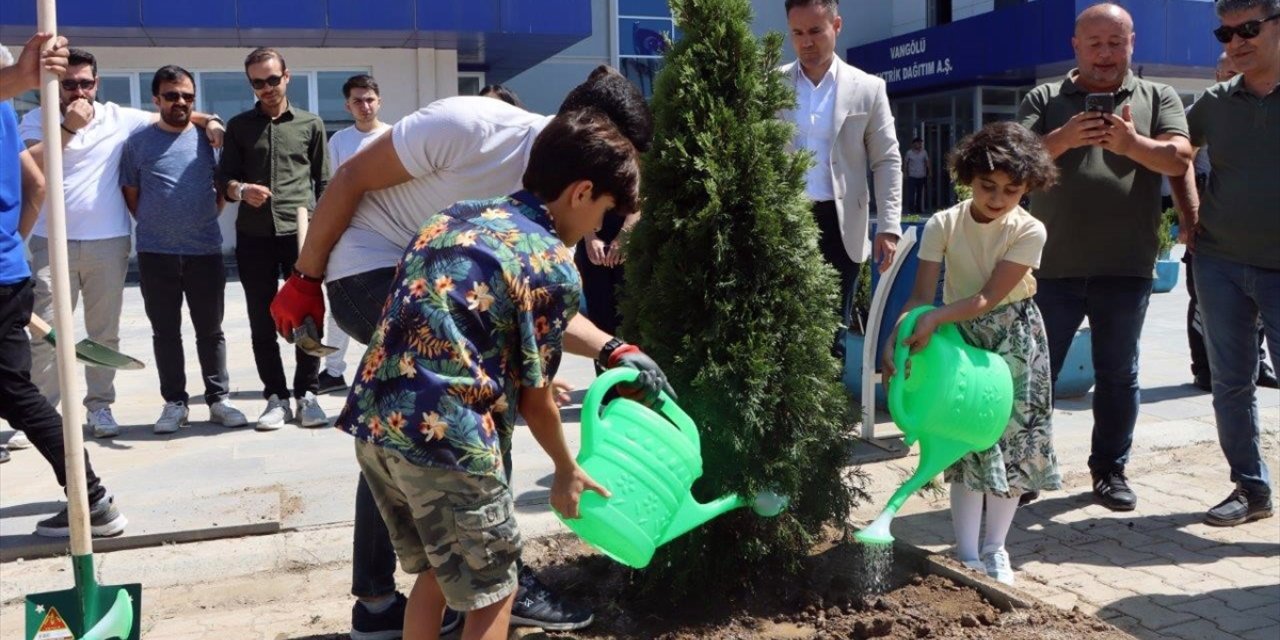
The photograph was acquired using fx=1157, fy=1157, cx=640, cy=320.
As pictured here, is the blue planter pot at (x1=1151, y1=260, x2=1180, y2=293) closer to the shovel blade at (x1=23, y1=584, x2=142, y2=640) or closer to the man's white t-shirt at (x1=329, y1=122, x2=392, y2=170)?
the man's white t-shirt at (x1=329, y1=122, x2=392, y2=170)

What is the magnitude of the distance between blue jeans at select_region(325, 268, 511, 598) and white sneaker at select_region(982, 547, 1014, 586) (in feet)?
5.81

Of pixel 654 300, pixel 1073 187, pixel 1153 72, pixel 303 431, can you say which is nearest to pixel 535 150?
pixel 654 300

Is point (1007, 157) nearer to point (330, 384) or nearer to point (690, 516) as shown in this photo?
point (690, 516)

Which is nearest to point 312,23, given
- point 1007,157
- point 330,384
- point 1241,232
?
point 330,384

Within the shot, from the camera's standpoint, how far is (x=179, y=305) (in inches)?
262

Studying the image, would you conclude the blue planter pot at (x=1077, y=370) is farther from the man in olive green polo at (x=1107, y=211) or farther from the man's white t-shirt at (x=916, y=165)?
the man's white t-shirt at (x=916, y=165)

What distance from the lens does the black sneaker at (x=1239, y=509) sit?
15.8 feet

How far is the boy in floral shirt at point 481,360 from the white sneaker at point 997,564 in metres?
1.99

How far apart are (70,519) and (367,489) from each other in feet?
2.96

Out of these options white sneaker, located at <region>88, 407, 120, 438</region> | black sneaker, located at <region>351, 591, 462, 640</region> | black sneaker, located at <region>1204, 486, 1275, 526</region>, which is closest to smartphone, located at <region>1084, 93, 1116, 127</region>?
black sneaker, located at <region>1204, 486, 1275, 526</region>

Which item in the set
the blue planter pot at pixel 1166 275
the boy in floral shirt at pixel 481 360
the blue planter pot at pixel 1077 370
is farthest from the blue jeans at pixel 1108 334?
the blue planter pot at pixel 1166 275

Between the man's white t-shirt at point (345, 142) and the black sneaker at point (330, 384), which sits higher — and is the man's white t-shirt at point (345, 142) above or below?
above

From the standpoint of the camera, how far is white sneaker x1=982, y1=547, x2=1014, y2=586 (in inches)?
161

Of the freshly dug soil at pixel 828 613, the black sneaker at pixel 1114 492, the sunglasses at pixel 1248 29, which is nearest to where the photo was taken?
the freshly dug soil at pixel 828 613
